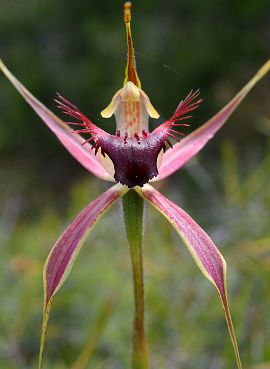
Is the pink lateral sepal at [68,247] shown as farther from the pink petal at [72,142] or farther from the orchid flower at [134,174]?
the pink petal at [72,142]

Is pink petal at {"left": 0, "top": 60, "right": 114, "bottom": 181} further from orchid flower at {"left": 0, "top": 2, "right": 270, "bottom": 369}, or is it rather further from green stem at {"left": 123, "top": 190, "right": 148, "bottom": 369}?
green stem at {"left": 123, "top": 190, "right": 148, "bottom": 369}

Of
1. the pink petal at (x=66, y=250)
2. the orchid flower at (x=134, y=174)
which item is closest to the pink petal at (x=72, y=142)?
the orchid flower at (x=134, y=174)

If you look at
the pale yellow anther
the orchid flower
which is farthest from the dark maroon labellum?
the pale yellow anther

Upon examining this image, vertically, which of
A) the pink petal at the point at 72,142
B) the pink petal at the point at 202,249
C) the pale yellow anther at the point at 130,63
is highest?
the pale yellow anther at the point at 130,63

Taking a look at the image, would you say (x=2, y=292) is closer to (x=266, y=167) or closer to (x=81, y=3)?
(x=266, y=167)

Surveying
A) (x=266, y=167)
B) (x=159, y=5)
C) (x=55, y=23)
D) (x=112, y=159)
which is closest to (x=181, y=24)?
(x=159, y=5)

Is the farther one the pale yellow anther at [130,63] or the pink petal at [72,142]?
the pink petal at [72,142]

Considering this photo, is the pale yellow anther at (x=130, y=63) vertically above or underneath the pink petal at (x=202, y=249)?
above

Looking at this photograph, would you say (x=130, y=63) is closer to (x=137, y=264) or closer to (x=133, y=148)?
(x=133, y=148)
